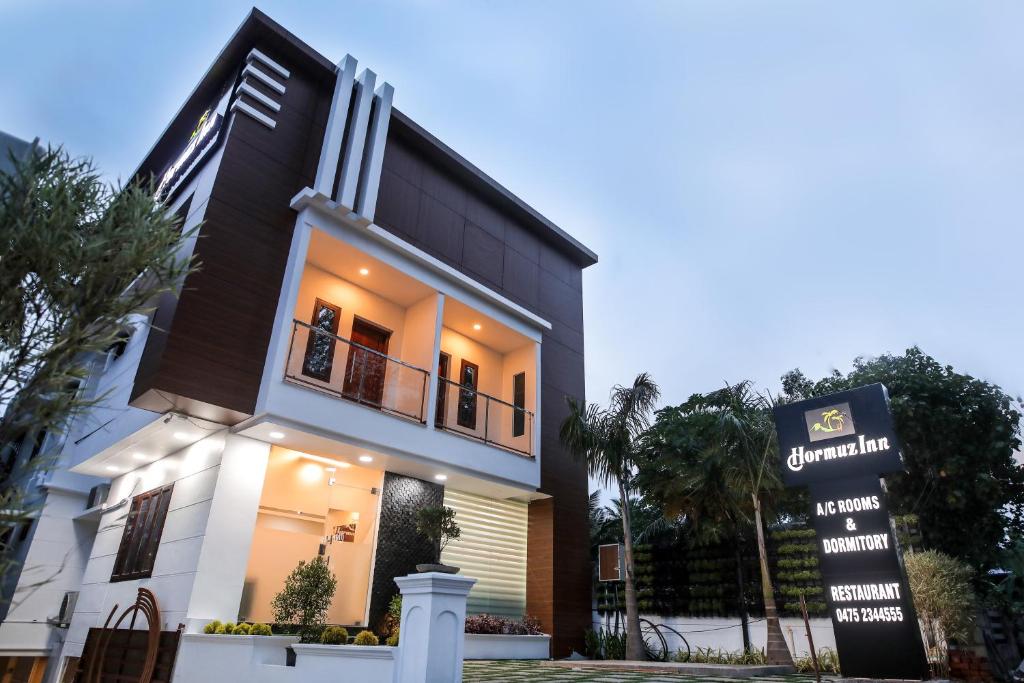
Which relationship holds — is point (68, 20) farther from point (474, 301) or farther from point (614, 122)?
point (474, 301)

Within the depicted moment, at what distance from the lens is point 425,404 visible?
936cm

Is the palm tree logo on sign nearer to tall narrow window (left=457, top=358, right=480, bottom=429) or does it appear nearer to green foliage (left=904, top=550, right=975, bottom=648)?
green foliage (left=904, top=550, right=975, bottom=648)

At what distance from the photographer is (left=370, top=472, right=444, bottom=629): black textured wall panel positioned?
344 inches

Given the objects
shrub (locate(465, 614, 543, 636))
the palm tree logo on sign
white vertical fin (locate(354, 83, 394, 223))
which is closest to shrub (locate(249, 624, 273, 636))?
shrub (locate(465, 614, 543, 636))

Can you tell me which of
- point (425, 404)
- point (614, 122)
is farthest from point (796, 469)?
point (614, 122)

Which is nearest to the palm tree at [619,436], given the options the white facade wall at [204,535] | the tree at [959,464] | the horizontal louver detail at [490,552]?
the horizontal louver detail at [490,552]

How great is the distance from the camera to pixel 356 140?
9.14 m

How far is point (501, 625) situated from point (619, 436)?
3.61m

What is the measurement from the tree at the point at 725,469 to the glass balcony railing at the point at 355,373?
13.4ft

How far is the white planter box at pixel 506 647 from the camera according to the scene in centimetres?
894

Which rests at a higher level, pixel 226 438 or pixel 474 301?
pixel 474 301

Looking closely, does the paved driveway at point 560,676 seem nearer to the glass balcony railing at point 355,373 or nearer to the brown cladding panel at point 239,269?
the glass balcony railing at point 355,373

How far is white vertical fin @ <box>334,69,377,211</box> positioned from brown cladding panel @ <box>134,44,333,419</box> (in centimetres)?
64

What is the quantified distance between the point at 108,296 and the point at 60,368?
18.5 inches
